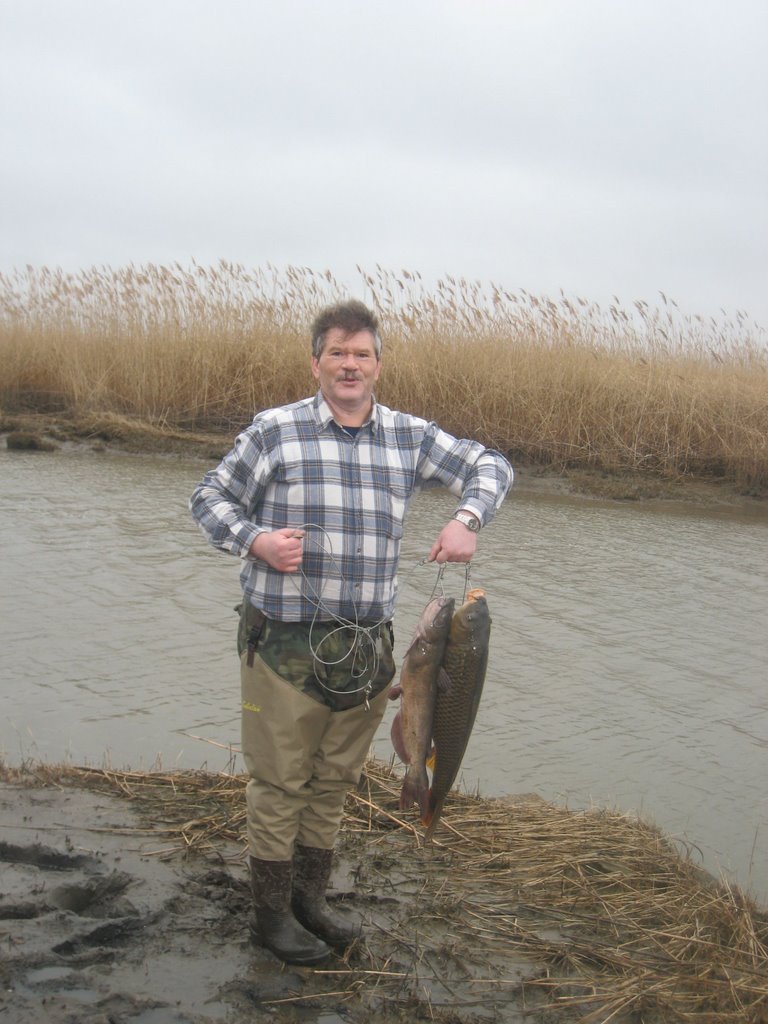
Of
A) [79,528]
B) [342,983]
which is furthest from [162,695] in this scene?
[79,528]

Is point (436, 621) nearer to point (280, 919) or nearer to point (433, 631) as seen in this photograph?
point (433, 631)

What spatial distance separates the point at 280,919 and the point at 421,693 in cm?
79

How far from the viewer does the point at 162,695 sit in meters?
6.11

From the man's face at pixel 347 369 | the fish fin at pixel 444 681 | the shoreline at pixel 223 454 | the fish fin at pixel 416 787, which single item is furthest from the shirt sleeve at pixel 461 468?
the shoreline at pixel 223 454

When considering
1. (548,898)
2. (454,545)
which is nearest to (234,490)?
(454,545)

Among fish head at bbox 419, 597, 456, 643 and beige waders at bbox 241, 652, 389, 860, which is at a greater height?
fish head at bbox 419, 597, 456, 643

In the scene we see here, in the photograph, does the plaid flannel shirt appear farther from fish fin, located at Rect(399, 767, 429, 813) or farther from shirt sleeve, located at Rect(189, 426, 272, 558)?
fish fin, located at Rect(399, 767, 429, 813)

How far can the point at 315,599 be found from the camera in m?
3.37

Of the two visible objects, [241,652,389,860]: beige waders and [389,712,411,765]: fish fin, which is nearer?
[241,652,389,860]: beige waders

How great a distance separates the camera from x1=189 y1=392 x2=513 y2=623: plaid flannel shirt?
3352 mm

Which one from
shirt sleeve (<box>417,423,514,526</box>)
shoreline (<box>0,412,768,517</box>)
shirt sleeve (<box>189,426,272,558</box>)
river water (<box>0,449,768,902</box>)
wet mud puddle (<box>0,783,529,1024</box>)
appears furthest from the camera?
shoreline (<box>0,412,768,517</box>)

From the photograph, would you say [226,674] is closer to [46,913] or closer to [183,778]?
[183,778]

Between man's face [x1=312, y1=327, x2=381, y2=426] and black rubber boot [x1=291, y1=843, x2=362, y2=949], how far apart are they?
1.39m

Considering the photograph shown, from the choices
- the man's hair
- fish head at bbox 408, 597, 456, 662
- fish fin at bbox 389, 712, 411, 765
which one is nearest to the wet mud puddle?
fish fin at bbox 389, 712, 411, 765
